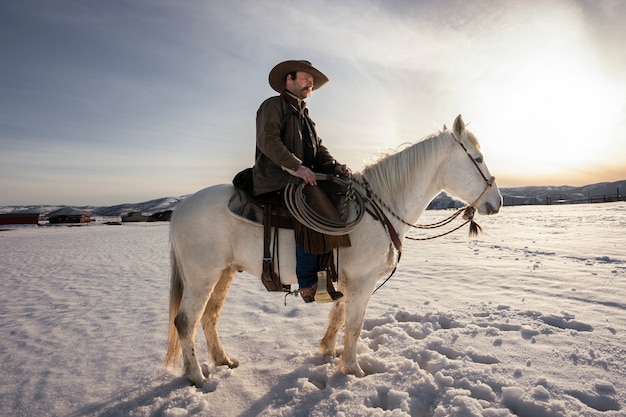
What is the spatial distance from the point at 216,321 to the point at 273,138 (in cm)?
219

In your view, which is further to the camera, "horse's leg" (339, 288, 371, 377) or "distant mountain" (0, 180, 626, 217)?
"distant mountain" (0, 180, 626, 217)

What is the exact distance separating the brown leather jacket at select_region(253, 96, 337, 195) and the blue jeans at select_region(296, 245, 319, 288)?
648 mm

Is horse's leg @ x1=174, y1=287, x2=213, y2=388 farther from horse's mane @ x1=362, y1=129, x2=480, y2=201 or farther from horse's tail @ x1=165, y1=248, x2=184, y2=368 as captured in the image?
horse's mane @ x1=362, y1=129, x2=480, y2=201

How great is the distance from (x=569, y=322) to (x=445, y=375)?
6.99ft

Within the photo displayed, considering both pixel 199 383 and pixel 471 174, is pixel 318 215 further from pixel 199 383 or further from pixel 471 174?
pixel 199 383

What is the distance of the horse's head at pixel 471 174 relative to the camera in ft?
10.2

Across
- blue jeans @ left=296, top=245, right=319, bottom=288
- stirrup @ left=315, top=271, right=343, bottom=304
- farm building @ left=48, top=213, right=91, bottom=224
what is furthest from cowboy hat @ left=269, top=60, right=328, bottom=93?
farm building @ left=48, top=213, right=91, bottom=224

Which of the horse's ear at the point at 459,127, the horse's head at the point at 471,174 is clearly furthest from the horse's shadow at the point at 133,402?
the horse's ear at the point at 459,127

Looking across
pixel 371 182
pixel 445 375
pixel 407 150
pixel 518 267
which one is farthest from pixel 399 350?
pixel 518 267

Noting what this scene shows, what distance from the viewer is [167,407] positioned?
2600 mm

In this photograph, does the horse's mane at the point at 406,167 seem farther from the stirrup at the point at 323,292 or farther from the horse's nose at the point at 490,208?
the stirrup at the point at 323,292

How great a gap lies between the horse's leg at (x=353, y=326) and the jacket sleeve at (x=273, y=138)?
140 centimetres

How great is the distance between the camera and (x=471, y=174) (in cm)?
314

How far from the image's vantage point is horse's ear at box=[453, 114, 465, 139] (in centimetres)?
308
